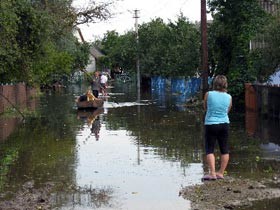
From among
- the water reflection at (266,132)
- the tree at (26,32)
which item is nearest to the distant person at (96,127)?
the tree at (26,32)

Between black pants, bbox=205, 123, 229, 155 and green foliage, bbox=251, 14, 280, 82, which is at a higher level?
green foliage, bbox=251, 14, 280, 82

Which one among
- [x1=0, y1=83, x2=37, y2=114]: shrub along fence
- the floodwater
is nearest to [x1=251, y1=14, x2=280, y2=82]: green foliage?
the floodwater

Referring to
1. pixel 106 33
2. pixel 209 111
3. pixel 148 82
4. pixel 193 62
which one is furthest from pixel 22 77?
pixel 106 33

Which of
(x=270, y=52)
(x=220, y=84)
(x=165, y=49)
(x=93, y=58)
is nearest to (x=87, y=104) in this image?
(x=270, y=52)

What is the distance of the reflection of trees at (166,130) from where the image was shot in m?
13.8

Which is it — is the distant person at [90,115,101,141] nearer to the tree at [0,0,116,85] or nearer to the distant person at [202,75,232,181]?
the tree at [0,0,116,85]

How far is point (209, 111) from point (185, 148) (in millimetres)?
4186

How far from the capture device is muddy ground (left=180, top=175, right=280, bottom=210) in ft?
27.0

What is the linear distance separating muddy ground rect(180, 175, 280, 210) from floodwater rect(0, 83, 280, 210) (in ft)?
0.77

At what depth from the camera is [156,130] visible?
60.5 ft

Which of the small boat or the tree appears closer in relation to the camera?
the tree

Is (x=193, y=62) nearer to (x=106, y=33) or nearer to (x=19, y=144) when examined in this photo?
(x=19, y=144)

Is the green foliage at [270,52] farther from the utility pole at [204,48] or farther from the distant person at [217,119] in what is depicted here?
the distant person at [217,119]

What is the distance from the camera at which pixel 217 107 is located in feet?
33.0
